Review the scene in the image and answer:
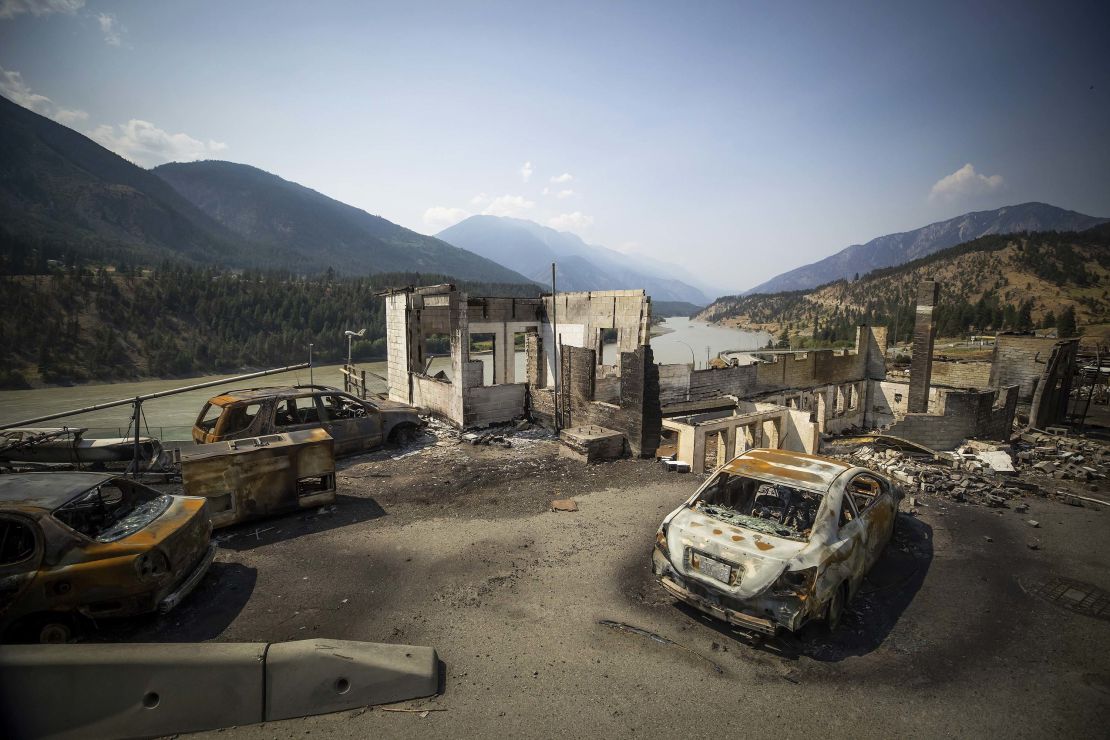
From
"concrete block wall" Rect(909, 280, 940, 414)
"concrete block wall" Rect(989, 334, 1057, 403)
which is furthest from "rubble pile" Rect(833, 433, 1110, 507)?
"concrete block wall" Rect(909, 280, 940, 414)

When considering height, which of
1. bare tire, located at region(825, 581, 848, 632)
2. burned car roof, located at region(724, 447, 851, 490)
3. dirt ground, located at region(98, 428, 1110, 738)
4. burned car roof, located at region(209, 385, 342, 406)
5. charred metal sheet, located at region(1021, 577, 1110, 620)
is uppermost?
burned car roof, located at region(209, 385, 342, 406)

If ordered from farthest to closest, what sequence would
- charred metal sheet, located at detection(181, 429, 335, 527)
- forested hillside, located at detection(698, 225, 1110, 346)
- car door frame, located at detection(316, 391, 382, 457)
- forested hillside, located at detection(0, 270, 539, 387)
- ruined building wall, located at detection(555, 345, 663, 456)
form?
forested hillside, located at detection(698, 225, 1110, 346) < forested hillside, located at detection(0, 270, 539, 387) < ruined building wall, located at detection(555, 345, 663, 456) < car door frame, located at detection(316, 391, 382, 457) < charred metal sheet, located at detection(181, 429, 335, 527)

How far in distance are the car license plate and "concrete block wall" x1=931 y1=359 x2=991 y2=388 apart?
1966cm

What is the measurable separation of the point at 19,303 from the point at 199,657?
61305mm

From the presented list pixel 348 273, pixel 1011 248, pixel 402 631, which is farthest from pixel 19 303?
pixel 348 273

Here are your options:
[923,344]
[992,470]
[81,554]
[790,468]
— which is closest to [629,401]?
[790,468]

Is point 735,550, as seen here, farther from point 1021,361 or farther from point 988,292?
point 988,292

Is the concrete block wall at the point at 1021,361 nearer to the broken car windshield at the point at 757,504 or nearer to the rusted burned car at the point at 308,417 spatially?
the broken car windshield at the point at 757,504

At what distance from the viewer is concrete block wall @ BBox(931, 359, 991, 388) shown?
727 inches

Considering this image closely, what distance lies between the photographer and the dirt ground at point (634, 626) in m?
3.62

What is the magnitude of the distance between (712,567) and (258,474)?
6213mm

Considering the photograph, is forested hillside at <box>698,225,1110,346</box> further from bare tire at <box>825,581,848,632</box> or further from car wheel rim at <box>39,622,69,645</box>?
car wheel rim at <box>39,622,69,645</box>

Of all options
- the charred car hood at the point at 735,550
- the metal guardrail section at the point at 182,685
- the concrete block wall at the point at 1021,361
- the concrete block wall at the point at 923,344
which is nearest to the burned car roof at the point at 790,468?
the charred car hood at the point at 735,550

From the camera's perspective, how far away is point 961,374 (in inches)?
760
